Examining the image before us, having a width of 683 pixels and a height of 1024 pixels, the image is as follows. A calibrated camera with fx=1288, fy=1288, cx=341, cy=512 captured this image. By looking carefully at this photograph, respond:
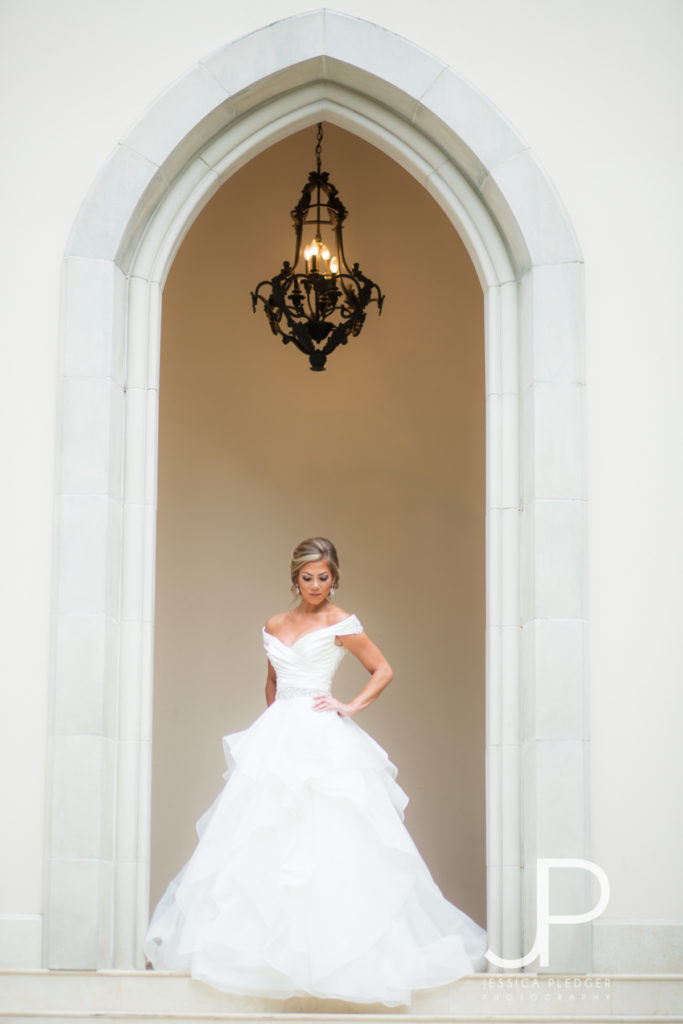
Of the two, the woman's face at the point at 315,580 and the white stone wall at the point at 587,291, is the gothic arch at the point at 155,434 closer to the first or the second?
the white stone wall at the point at 587,291

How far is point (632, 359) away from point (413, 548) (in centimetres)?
326

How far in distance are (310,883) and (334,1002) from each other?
0.49 meters

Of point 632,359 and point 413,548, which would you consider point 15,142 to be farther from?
point 413,548

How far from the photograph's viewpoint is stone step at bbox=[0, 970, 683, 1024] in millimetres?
5336

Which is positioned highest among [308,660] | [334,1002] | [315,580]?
[315,580]

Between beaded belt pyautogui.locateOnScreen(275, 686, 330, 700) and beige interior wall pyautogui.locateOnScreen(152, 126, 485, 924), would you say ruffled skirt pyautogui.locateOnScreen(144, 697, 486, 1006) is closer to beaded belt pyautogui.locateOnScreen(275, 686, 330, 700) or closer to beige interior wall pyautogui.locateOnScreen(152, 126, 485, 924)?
beaded belt pyautogui.locateOnScreen(275, 686, 330, 700)

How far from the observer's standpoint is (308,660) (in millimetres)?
6188

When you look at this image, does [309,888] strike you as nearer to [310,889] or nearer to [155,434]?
[310,889]

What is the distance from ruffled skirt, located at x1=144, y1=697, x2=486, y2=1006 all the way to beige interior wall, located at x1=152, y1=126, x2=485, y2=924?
8.91 ft

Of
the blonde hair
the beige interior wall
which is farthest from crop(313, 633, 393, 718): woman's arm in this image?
the beige interior wall

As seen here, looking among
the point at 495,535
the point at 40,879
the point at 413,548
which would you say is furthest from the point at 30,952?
the point at 413,548

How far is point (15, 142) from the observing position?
20.1 feet

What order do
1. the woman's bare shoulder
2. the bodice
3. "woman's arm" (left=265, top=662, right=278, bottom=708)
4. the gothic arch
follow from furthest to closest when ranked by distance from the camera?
"woman's arm" (left=265, top=662, right=278, bottom=708) < the woman's bare shoulder < the bodice < the gothic arch

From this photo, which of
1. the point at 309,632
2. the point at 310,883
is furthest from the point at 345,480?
the point at 310,883
